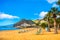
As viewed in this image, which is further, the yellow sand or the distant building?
the distant building

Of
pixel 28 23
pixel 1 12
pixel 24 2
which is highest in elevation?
pixel 24 2

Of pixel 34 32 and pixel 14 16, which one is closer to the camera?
pixel 14 16

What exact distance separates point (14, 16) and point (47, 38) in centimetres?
121

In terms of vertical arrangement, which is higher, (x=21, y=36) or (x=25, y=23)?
(x=25, y=23)

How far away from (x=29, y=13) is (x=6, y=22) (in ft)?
2.50

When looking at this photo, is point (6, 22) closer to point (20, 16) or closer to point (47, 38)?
point (20, 16)

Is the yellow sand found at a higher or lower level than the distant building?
lower

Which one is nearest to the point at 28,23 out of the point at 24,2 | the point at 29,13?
the point at 29,13

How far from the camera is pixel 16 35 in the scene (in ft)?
16.9

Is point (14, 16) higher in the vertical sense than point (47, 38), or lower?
higher

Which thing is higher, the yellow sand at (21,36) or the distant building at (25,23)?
the distant building at (25,23)

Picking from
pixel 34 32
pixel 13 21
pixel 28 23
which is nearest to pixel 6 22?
pixel 13 21

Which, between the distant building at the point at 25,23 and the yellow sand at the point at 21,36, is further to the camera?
the distant building at the point at 25,23

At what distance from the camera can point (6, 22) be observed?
5023mm
